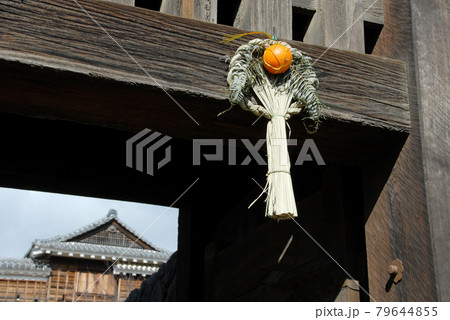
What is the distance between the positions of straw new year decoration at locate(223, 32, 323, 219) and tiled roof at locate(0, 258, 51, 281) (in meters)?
17.0

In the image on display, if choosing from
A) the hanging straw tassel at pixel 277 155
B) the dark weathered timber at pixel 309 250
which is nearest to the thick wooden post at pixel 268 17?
the hanging straw tassel at pixel 277 155

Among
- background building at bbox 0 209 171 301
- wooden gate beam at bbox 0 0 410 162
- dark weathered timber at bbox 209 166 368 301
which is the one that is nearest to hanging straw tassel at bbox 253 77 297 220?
wooden gate beam at bbox 0 0 410 162

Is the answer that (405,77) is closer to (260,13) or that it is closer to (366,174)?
(366,174)

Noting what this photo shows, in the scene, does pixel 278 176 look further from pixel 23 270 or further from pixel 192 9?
pixel 23 270

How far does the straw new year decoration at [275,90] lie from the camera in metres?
2.06

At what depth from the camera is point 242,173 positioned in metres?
4.12

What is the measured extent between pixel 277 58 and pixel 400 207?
70cm

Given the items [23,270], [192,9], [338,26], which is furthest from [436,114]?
[23,270]

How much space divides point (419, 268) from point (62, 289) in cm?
1724

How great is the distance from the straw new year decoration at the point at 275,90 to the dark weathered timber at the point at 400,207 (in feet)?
1.21

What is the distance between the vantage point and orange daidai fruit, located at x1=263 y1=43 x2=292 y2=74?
7.01 ft

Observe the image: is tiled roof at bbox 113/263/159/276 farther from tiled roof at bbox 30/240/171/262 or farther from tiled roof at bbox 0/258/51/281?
tiled roof at bbox 0/258/51/281

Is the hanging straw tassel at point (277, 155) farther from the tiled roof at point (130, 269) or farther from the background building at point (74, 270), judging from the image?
the tiled roof at point (130, 269)

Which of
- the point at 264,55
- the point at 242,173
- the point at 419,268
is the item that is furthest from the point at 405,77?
the point at 242,173
